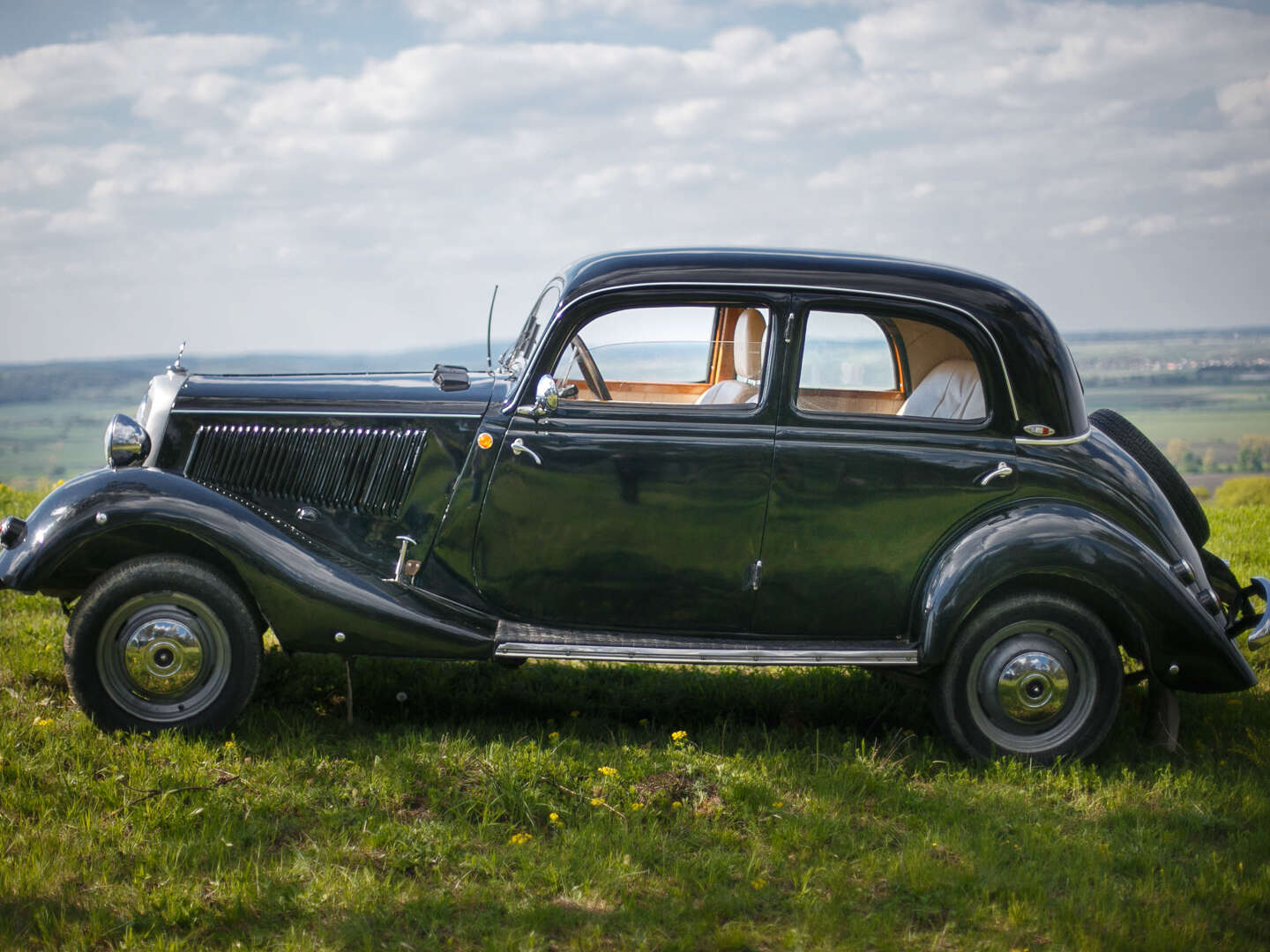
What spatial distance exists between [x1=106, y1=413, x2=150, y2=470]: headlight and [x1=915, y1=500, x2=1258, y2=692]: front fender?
137 inches

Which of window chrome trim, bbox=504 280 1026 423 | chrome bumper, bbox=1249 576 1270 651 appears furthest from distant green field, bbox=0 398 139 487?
chrome bumper, bbox=1249 576 1270 651

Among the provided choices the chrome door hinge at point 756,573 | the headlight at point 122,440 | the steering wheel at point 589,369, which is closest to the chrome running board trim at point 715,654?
the chrome door hinge at point 756,573

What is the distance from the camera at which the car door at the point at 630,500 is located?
13.9 feet

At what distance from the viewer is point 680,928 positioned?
123 inches

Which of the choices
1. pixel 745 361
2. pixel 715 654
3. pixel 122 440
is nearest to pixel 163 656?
pixel 122 440

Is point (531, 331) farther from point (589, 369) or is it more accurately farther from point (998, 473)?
point (998, 473)

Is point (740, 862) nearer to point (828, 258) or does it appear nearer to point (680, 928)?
point (680, 928)

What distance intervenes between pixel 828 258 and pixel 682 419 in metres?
0.97

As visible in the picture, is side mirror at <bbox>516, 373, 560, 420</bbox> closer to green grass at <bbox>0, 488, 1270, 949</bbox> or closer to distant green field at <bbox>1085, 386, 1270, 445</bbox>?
green grass at <bbox>0, 488, 1270, 949</bbox>

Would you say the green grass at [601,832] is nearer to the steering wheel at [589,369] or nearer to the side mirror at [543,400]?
the side mirror at [543,400]

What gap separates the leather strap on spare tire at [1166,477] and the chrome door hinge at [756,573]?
6.23ft

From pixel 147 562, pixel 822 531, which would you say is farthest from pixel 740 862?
pixel 147 562

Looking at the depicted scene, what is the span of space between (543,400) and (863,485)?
55.6 inches

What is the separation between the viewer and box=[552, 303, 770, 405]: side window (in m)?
4.39
